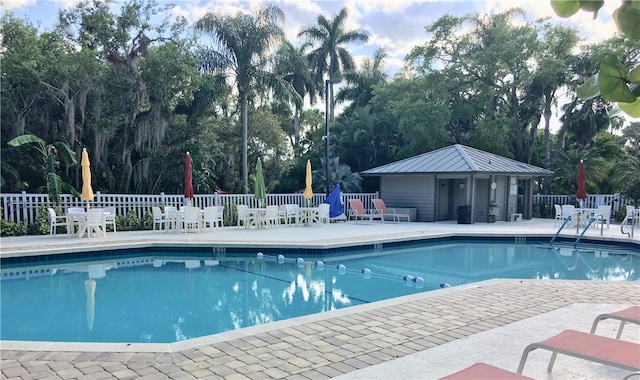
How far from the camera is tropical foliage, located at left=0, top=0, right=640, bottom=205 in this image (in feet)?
48.5

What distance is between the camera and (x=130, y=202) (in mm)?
13289

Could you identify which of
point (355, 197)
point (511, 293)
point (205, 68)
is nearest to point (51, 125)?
point (205, 68)

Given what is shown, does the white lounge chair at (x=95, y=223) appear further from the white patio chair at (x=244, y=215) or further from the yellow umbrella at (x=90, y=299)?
the white patio chair at (x=244, y=215)

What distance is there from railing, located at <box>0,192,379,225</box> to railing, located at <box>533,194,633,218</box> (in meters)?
8.15

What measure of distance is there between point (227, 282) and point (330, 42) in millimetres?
24229

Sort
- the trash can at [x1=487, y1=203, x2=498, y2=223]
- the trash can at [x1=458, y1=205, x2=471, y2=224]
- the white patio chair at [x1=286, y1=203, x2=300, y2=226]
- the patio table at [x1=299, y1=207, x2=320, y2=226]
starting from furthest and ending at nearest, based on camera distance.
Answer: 1. the trash can at [x1=487, y1=203, x2=498, y2=223]
2. the trash can at [x1=458, y1=205, x2=471, y2=224]
3. the patio table at [x1=299, y1=207, x2=320, y2=226]
4. the white patio chair at [x1=286, y1=203, x2=300, y2=226]

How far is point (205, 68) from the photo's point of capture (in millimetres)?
17453

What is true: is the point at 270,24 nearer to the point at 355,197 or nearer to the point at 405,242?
the point at 355,197

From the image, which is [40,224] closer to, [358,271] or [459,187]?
[358,271]

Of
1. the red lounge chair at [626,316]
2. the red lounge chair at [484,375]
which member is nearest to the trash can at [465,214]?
the red lounge chair at [626,316]

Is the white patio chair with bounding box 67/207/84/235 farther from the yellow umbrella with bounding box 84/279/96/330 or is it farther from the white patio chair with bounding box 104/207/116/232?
the yellow umbrella with bounding box 84/279/96/330

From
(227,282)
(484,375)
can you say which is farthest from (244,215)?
(484,375)

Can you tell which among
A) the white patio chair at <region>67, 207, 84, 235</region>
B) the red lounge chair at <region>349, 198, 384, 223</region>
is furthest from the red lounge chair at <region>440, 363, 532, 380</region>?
the red lounge chair at <region>349, 198, 384, 223</region>

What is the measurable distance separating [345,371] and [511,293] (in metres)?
3.36
